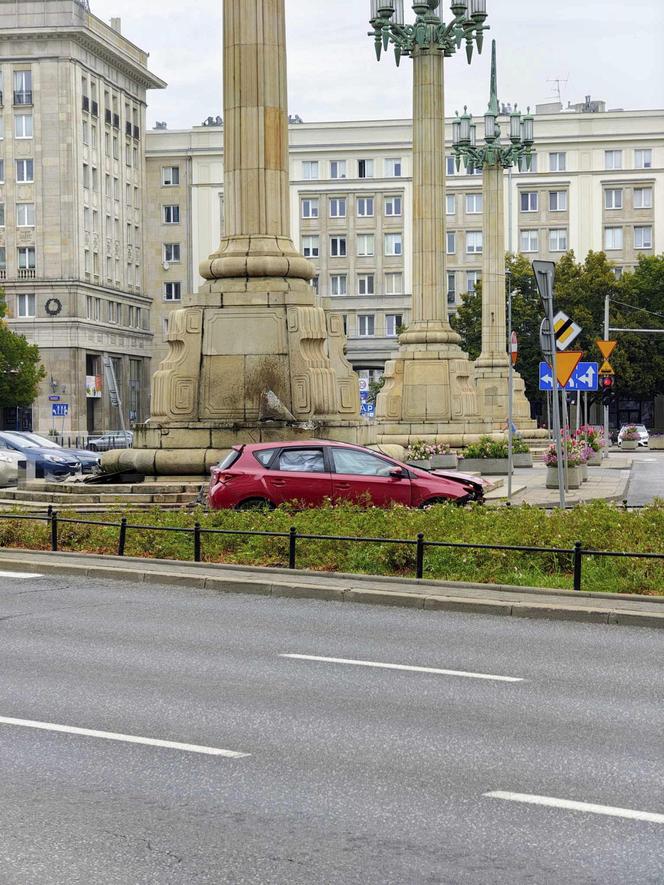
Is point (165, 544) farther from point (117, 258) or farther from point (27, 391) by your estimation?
point (117, 258)

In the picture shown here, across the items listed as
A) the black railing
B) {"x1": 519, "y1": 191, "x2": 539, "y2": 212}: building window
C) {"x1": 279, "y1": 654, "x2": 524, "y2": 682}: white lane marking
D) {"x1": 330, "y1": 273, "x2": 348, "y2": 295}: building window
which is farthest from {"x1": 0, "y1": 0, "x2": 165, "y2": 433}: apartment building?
{"x1": 279, "y1": 654, "x2": 524, "y2": 682}: white lane marking

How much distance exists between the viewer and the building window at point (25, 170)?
97.9m

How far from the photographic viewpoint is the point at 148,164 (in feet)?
388

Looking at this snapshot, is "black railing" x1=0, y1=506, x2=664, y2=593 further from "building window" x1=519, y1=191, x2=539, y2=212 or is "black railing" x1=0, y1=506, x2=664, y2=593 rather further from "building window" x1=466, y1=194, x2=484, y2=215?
"building window" x1=466, y1=194, x2=484, y2=215

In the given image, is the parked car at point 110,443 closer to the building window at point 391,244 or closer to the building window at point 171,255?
the building window at point 171,255

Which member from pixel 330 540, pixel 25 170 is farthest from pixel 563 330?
pixel 25 170

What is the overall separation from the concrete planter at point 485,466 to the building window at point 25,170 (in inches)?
2553

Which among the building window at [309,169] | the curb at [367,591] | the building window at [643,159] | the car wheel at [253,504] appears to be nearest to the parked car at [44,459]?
the car wheel at [253,504]

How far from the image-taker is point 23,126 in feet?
322

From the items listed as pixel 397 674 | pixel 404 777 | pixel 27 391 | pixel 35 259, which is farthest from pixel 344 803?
pixel 35 259

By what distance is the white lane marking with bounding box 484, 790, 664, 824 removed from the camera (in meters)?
6.93

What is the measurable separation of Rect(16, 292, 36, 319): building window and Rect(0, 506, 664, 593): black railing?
262 ft

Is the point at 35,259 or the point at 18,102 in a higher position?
the point at 18,102

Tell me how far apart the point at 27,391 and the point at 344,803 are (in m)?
77.0
